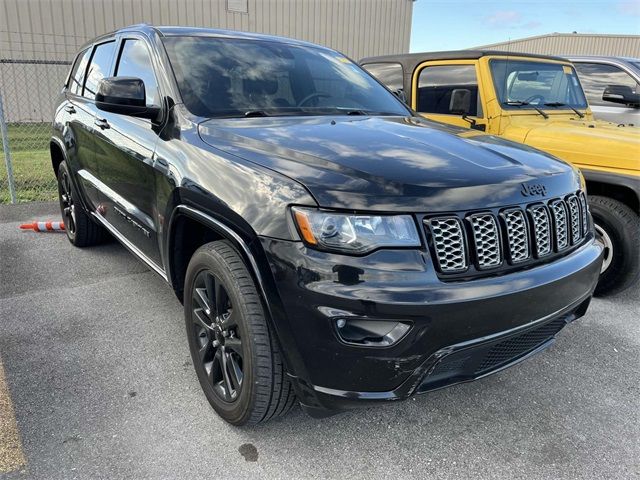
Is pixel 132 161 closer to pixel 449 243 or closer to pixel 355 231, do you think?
pixel 355 231

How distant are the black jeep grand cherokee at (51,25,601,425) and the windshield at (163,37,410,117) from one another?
1 centimetres

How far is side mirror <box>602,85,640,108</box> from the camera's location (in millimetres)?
5178

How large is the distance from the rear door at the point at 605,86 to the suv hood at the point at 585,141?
1.48 m

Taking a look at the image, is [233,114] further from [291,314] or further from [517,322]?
[517,322]

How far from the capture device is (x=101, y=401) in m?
2.54

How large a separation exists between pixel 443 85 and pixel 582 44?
22960 mm

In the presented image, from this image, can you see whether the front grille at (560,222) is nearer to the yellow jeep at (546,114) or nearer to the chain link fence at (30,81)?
the yellow jeep at (546,114)

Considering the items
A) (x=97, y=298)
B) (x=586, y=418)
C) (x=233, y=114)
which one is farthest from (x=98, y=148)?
(x=586, y=418)

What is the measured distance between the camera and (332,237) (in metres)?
1.84

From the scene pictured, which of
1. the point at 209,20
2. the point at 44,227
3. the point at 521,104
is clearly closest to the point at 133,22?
the point at 209,20

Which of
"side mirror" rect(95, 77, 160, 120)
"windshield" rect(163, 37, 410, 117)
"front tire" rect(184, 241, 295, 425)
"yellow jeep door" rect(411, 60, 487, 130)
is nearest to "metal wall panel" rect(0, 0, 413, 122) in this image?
"yellow jeep door" rect(411, 60, 487, 130)

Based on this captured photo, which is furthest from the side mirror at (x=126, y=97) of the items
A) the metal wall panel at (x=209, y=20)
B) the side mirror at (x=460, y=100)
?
the metal wall panel at (x=209, y=20)

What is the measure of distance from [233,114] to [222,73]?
1.21 ft

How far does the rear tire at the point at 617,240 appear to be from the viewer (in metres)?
3.72
